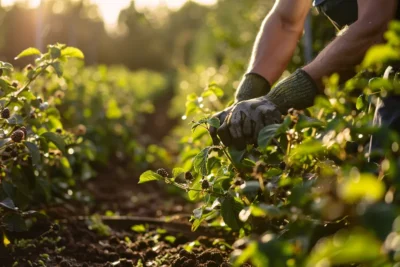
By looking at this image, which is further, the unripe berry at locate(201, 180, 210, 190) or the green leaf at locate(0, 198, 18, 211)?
the green leaf at locate(0, 198, 18, 211)

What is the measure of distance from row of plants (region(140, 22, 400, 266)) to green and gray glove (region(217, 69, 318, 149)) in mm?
54

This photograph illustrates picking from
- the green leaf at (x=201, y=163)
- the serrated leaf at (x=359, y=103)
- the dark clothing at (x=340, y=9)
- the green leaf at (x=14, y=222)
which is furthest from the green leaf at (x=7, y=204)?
the dark clothing at (x=340, y=9)

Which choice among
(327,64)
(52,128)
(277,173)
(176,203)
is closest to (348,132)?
(277,173)

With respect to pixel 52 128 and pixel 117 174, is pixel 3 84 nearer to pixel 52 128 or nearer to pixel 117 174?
pixel 52 128

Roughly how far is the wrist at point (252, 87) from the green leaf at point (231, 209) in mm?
681

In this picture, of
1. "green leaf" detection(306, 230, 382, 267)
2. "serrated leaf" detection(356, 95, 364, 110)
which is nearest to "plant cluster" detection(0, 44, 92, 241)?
"serrated leaf" detection(356, 95, 364, 110)

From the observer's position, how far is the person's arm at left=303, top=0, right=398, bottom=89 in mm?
2061

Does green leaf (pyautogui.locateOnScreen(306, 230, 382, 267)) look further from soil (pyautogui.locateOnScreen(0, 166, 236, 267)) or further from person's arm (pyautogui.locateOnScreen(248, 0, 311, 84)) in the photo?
person's arm (pyautogui.locateOnScreen(248, 0, 311, 84))

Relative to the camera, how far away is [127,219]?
11.3 ft

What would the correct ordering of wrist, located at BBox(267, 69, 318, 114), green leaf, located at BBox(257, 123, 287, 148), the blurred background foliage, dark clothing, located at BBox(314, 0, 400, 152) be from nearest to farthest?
green leaf, located at BBox(257, 123, 287, 148) < dark clothing, located at BBox(314, 0, 400, 152) < wrist, located at BBox(267, 69, 318, 114) < the blurred background foliage

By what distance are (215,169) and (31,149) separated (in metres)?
0.73

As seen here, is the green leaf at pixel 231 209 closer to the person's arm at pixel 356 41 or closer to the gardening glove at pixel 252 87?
the person's arm at pixel 356 41

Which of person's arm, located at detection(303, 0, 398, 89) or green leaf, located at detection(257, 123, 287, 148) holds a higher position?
person's arm, located at detection(303, 0, 398, 89)

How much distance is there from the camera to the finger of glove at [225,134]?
218 cm
